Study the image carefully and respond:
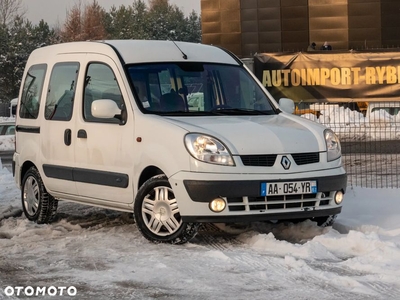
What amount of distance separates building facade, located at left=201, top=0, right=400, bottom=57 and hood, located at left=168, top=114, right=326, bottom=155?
33846mm

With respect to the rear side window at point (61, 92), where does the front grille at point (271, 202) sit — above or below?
below

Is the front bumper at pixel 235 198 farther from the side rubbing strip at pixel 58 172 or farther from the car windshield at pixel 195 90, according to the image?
the side rubbing strip at pixel 58 172

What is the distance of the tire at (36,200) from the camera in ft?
33.8

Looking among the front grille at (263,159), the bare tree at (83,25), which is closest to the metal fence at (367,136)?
the front grille at (263,159)

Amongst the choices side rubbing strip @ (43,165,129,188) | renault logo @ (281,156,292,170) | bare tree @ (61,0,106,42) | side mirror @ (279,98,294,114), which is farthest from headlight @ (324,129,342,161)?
bare tree @ (61,0,106,42)

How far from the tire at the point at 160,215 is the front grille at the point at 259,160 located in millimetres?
735

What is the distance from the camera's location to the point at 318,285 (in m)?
6.65

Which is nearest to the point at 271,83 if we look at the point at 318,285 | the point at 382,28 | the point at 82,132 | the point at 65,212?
the point at 65,212

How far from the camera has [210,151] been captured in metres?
8.22

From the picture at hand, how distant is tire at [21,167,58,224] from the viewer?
33.8 feet

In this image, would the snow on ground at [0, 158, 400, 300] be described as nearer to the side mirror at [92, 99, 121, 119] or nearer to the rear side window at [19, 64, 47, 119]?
the side mirror at [92, 99, 121, 119]

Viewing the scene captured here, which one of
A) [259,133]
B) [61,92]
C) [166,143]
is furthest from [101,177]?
[259,133]

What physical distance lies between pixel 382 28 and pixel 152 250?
3677cm

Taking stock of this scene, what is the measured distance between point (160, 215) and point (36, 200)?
2.37m
